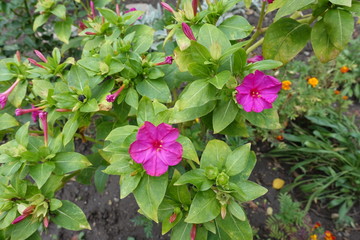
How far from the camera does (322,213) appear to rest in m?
2.69

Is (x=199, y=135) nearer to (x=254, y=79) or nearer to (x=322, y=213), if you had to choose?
(x=254, y=79)

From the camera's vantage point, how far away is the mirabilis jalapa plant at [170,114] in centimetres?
119

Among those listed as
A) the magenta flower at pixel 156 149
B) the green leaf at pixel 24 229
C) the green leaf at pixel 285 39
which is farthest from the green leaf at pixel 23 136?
the green leaf at pixel 285 39

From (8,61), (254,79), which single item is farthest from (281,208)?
(8,61)

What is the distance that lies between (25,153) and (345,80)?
323 centimetres

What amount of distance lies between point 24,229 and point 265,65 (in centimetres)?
129

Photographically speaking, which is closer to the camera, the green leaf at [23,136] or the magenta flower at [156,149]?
the magenta flower at [156,149]

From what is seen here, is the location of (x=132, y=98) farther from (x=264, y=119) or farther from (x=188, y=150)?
(x=264, y=119)

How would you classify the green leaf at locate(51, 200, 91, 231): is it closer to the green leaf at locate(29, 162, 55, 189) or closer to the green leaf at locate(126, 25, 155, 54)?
the green leaf at locate(29, 162, 55, 189)

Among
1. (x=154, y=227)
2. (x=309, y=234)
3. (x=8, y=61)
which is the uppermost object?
(x=8, y=61)

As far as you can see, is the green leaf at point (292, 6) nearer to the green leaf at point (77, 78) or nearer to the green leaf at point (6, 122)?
the green leaf at point (77, 78)

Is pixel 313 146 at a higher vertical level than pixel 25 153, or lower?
lower

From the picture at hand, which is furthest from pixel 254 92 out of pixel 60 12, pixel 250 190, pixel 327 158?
pixel 327 158

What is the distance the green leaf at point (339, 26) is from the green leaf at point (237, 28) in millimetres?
338
